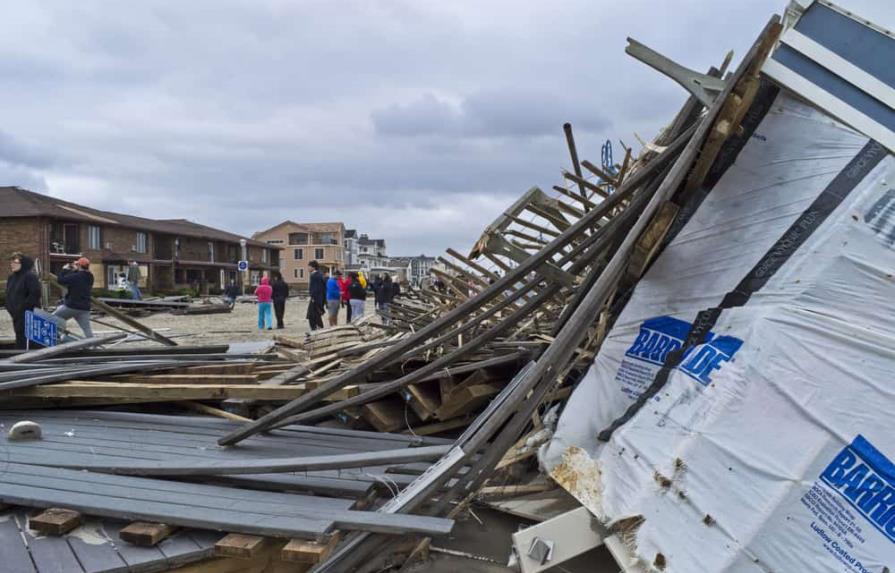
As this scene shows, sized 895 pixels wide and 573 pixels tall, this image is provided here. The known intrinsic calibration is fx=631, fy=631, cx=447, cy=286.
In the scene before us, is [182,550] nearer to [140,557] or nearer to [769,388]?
[140,557]

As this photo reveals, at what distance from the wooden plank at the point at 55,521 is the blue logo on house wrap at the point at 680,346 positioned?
342 cm

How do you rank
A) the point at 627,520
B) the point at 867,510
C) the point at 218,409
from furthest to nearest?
the point at 218,409 < the point at 627,520 < the point at 867,510

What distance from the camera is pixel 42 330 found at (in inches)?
318

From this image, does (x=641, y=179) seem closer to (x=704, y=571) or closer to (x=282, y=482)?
(x=704, y=571)

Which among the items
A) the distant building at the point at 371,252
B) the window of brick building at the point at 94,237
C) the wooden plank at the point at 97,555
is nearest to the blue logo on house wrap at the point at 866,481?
the wooden plank at the point at 97,555

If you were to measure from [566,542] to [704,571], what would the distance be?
2.43 feet

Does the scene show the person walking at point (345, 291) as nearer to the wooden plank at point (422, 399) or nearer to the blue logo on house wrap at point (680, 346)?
the wooden plank at point (422, 399)

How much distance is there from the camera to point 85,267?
973cm

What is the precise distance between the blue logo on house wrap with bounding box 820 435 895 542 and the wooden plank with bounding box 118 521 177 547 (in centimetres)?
322

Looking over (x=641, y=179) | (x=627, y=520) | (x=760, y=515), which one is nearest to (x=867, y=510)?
(x=760, y=515)

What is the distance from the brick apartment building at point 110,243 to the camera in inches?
1670

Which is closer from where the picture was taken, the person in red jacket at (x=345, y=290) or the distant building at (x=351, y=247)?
the person in red jacket at (x=345, y=290)

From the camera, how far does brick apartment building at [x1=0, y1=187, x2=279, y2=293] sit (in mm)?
42406

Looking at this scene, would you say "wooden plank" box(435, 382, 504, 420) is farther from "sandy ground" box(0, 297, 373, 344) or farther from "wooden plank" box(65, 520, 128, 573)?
"sandy ground" box(0, 297, 373, 344)
